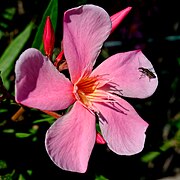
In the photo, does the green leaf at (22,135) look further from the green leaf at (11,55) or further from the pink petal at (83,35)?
the pink petal at (83,35)

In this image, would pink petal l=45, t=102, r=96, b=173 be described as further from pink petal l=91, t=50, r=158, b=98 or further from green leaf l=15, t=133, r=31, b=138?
green leaf l=15, t=133, r=31, b=138

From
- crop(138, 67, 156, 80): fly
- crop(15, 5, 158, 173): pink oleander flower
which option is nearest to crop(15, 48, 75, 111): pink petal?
crop(15, 5, 158, 173): pink oleander flower

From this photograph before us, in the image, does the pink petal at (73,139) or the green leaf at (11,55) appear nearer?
the pink petal at (73,139)

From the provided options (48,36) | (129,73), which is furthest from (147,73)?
(48,36)

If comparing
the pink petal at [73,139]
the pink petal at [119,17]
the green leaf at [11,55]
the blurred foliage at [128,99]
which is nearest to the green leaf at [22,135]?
the blurred foliage at [128,99]

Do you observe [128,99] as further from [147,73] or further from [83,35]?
[83,35]

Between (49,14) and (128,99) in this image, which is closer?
(49,14)
